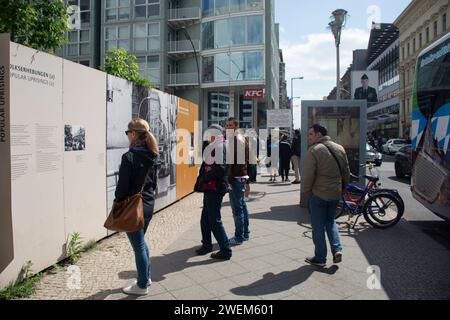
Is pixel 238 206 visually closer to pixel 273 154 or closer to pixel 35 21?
pixel 35 21

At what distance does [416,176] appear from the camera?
7.65 metres

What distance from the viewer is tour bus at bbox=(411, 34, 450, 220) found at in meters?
6.35

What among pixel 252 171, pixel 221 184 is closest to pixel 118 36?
pixel 252 171

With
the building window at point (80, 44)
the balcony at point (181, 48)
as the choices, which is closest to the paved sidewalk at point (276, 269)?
the balcony at point (181, 48)

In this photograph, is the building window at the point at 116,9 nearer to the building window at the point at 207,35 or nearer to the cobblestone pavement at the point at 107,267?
the building window at the point at 207,35

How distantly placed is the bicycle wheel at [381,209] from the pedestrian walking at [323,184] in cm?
247

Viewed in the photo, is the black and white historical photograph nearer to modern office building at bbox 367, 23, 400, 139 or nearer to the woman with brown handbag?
the woman with brown handbag

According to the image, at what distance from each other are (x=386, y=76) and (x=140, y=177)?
76.4m

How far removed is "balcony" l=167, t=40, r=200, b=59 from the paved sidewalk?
32.1m

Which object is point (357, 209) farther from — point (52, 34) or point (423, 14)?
point (423, 14)

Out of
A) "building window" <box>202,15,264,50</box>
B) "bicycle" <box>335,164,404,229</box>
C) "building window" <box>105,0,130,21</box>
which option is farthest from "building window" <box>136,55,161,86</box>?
"bicycle" <box>335,164,404,229</box>

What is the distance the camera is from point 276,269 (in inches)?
198

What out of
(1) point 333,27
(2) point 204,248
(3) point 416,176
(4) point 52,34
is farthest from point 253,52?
(2) point 204,248
